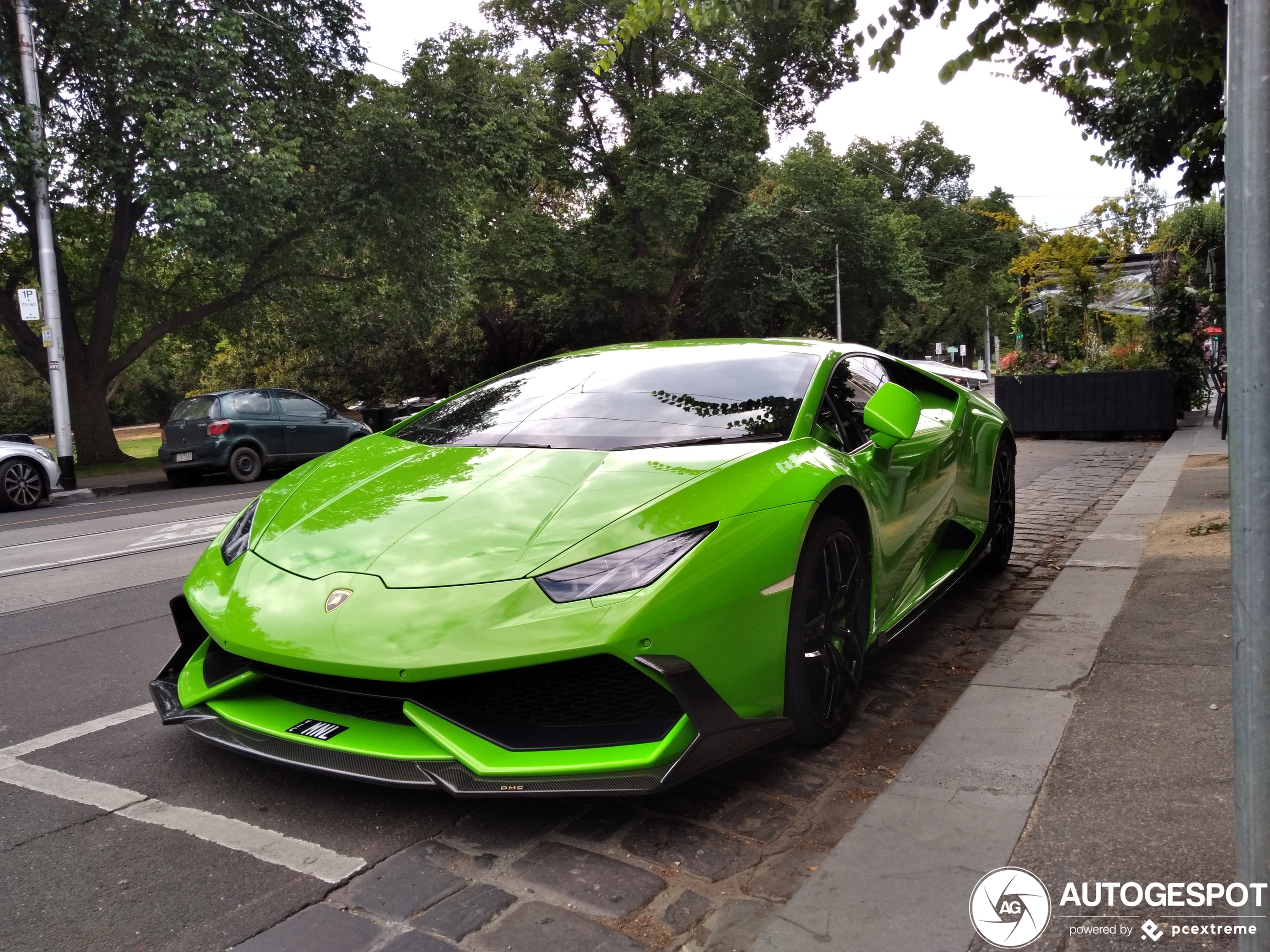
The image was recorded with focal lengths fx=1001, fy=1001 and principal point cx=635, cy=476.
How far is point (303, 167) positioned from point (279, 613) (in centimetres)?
1748

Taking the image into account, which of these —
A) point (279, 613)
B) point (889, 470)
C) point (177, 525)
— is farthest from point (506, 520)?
point (177, 525)

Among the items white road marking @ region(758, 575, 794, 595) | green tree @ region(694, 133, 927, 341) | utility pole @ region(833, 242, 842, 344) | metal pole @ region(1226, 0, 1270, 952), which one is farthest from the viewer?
utility pole @ region(833, 242, 842, 344)

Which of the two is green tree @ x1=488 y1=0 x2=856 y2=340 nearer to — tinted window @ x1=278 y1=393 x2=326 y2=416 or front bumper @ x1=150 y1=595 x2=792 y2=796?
tinted window @ x1=278 y1=393 x2=326 y2=416

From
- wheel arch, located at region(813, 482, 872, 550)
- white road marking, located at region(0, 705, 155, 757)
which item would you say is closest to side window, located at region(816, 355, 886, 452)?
wheel arch, located at region(813, 482, 872, 550)

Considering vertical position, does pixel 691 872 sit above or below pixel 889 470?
below

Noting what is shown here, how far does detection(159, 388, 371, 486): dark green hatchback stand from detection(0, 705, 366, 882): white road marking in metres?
13.2

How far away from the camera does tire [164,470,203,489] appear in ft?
52.1

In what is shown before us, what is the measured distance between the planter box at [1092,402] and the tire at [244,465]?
12184mm

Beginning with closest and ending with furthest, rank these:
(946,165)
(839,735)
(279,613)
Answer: (279,613) < (839,735) < (946,165)

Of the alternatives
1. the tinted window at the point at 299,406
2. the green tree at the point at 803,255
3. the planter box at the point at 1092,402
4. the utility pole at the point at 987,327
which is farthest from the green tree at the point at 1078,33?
the utility pole at the point at 987,327

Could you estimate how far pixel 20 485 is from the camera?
43.3 feet

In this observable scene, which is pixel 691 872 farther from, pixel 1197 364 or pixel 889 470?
pixel 1197 364

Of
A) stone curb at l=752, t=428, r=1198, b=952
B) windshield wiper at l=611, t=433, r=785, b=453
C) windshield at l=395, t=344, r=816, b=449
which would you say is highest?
windshield at l=395, t=344, r=816, b=449

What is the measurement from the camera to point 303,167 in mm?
18344
